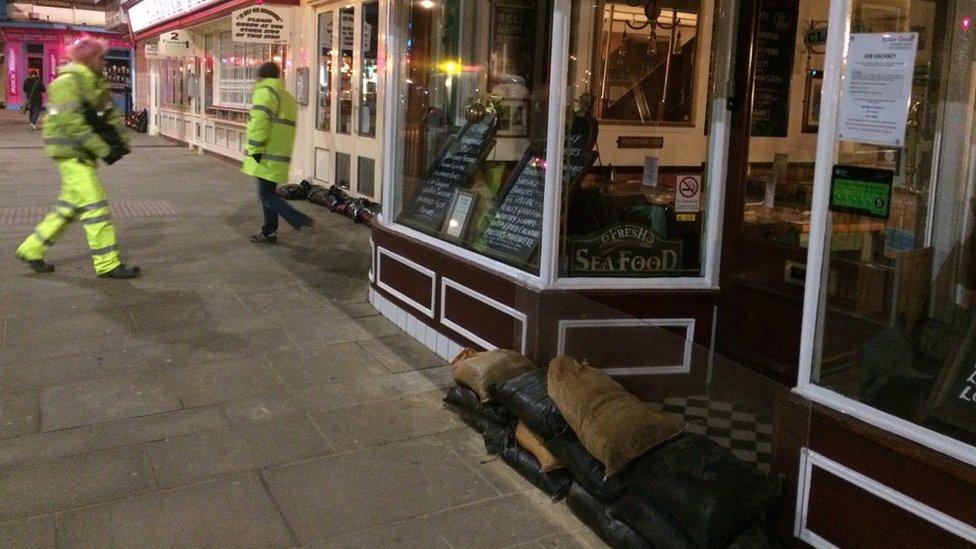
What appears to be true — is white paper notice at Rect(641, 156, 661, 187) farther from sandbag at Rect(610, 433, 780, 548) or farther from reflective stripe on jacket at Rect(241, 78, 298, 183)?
reflective stripe on jacket at Rect(241, 78, 298, 183)

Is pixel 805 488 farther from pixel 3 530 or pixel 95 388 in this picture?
pixel 95 388

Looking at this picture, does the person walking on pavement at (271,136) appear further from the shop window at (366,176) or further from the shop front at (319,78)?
the shop window at (366,176)

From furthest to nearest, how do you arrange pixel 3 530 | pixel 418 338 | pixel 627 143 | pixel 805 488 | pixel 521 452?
1. pixel 418 338
2. pixel 627 143
3. pixel 521 452
4. pixel 3 530
5. pixel 805 488

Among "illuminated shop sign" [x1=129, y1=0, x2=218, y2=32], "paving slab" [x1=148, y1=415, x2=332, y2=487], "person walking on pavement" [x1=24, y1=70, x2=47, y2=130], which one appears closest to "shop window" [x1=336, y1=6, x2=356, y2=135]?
"illuminated shop sign" [x1=129, y1=0, x2=218, y2=32]

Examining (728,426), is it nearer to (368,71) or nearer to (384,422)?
(384,422)

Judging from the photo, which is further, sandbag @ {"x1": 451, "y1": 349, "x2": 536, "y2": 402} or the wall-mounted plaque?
the wall-mounted plaque

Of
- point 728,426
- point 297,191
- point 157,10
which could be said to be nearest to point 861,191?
point 728,426

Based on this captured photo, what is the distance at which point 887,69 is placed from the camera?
10.3 ft

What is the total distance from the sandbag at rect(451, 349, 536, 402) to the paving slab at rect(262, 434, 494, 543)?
0.35 m

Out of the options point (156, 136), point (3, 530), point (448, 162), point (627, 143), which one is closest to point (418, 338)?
point (448, 162)

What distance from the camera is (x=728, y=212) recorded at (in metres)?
5.17

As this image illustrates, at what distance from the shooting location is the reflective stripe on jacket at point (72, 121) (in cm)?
732

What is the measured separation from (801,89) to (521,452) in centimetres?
255

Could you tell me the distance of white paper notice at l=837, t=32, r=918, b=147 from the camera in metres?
3.12
